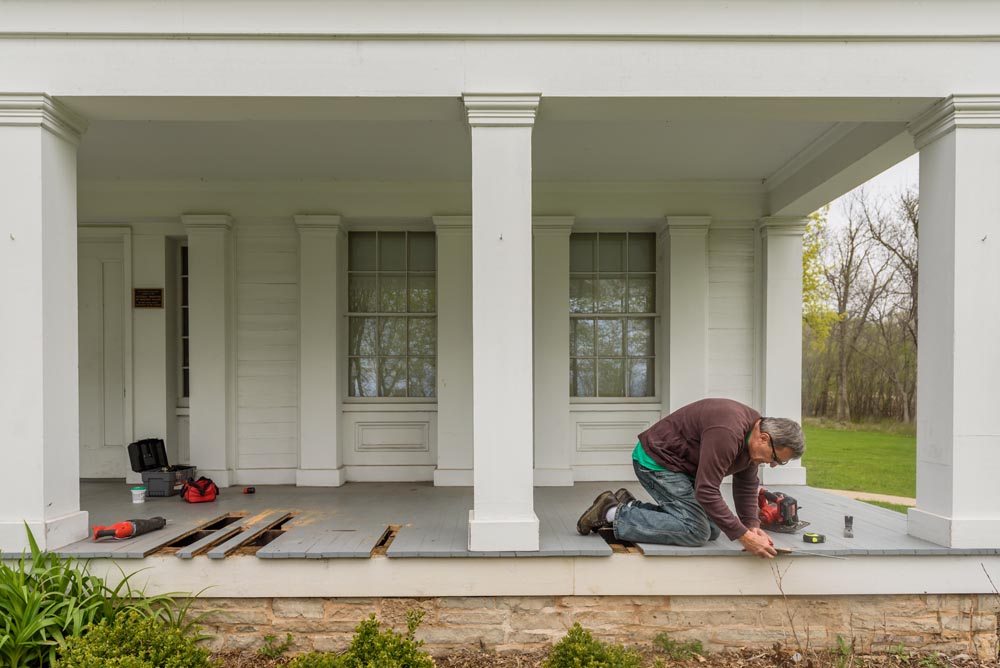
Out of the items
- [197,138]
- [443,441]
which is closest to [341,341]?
[443,441]

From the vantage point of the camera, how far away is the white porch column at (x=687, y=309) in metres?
5.64

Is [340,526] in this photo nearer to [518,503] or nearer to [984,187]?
[518,503]

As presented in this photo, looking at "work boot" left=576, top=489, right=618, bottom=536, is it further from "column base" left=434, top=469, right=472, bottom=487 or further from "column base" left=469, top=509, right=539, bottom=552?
"column base" left=434, top=469, right=472, bottom=487

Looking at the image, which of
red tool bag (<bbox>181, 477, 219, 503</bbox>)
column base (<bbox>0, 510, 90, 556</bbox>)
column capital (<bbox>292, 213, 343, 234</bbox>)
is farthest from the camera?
column capital (<bbox>292, 213, 343, 234</bbox>)

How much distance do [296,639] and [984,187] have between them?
15.1 ft

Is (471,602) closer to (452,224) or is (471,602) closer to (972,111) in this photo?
(452,224)

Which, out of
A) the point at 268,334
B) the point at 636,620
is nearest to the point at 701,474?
the point at 636,620

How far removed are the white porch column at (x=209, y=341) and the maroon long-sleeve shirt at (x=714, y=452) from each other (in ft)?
13.2

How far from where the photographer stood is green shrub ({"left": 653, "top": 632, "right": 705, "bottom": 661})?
10.7 feet

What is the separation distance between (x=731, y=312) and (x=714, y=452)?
9.98 ft

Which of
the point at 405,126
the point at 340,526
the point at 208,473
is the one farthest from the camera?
the point at 208,473

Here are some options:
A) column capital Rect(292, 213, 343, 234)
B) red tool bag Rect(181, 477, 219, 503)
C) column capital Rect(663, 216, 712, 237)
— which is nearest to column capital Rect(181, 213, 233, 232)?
column capital Rect(292, 213, 343, 234)

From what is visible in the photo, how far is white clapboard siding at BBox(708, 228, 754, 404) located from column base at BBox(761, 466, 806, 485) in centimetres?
69

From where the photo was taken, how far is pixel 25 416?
3223 mm
